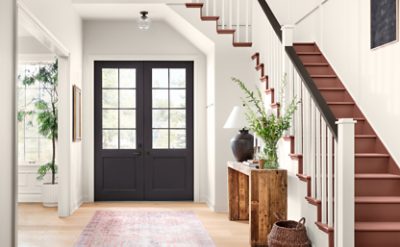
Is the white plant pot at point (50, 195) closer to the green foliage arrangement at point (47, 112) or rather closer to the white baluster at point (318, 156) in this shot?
the green foliage arrangement at point (47, 112)

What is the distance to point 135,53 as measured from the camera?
9.24m

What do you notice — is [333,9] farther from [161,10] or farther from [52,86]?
[52,86]

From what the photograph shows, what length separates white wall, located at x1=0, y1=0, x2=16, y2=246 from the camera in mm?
4457

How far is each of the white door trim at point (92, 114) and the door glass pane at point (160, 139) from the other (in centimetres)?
53

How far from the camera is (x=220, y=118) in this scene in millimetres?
8070

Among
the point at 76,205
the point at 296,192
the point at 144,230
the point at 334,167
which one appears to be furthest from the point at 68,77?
the point at 334,167

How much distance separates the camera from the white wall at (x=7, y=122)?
14.6ft

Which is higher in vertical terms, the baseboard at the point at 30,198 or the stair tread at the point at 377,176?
the stair tread at the point at 377,176

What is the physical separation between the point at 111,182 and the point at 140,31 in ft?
8.55

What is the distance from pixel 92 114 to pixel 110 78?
690 mm

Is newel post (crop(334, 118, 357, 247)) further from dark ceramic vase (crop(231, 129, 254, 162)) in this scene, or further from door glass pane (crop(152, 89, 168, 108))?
door glass pane (crop(152, 89, 168, 108))

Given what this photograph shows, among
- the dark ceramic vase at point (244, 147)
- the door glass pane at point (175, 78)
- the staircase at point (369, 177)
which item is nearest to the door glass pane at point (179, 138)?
the door glass pane at point (175, 78)

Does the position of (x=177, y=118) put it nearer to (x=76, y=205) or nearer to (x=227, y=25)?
(x=227, y=25)

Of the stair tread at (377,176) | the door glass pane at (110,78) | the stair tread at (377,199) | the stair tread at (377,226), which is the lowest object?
the stair tread at (377,226)
